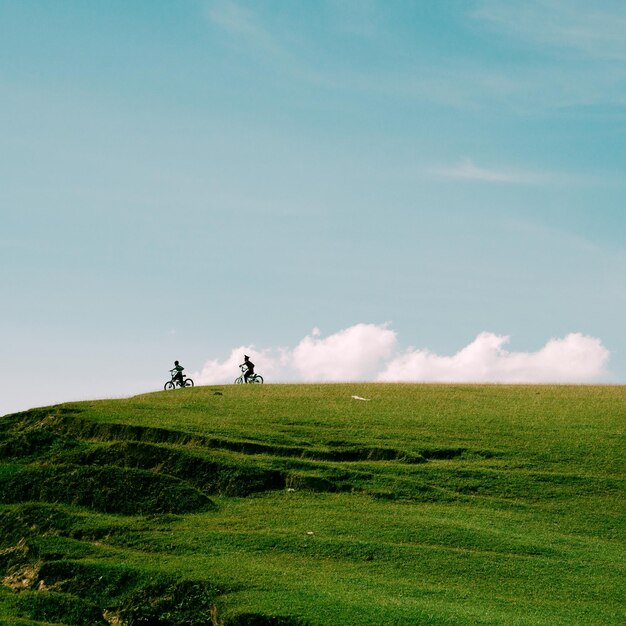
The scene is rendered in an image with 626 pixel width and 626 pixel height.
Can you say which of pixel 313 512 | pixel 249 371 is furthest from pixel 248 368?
pixel 313 512

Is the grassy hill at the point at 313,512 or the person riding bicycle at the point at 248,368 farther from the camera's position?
→ the person riding bicycle at the point at 248,368

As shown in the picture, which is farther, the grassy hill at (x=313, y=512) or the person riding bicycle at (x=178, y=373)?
the person riding bicycle at (x=178, y=373)

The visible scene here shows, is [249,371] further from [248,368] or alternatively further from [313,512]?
[313,512]

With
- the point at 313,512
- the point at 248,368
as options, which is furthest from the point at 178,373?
the point at 313,512

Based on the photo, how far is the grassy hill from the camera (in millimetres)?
19094

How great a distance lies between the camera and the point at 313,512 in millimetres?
24578

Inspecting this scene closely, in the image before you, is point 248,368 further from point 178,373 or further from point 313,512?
point 313,512

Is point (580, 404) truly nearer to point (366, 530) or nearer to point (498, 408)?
point (498, 408)

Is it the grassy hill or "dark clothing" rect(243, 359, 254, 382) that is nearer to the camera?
the grassy hill

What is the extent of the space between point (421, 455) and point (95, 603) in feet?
45.1

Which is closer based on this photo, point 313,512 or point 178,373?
point 313,512

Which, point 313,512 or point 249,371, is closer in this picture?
point 313,512

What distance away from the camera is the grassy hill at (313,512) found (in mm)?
19094

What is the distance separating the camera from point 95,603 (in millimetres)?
19875
